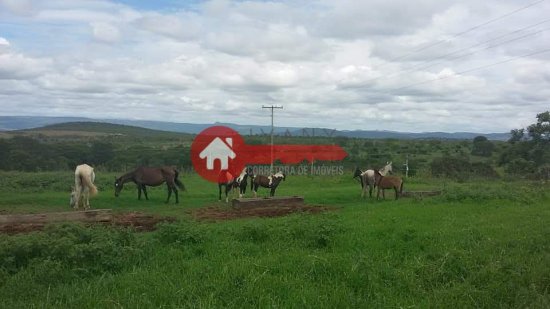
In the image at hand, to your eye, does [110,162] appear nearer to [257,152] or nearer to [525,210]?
[257,152]

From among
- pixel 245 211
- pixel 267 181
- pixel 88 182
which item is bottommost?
pixel 245 211

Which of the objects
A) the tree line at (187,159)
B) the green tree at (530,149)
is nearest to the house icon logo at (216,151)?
the tree line at (187,159)

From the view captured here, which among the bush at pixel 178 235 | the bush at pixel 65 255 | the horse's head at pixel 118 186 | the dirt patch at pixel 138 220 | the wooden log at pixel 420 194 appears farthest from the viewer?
the wooden log at pixel 420 194

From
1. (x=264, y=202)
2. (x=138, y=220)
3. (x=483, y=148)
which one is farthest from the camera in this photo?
(x=483, y=148)

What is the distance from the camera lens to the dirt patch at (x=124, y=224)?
11656 mm

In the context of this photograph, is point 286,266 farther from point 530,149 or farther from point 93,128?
point 93,128

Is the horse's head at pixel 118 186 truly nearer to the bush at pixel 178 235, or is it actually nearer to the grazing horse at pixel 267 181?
the grazing horse at pixel 267 181

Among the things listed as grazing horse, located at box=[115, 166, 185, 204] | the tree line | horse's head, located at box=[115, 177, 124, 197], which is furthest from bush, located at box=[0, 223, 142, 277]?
the tree line

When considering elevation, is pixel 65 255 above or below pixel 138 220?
above

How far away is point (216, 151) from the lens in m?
33.8

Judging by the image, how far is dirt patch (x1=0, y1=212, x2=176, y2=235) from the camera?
11.7 metres

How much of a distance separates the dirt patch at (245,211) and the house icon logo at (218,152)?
51.7 feet

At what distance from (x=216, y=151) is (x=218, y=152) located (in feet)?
0.69

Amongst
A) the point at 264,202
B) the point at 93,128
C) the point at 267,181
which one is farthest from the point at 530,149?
the point at 93,128
